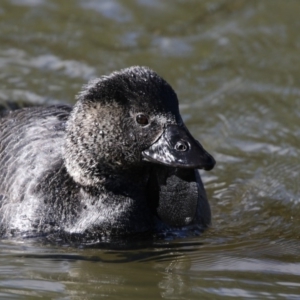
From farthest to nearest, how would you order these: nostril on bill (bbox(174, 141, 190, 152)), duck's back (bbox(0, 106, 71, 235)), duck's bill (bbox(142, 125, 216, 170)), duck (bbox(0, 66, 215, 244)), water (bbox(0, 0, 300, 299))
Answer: duck's back (bbox(0, 106, 71, 235)), duck (bbox(0, 66, 215, 244)), nostril on bill (bbox(174, 141, 190, 152)), duck's bill (bbox(142, 125, 216, 170)), water (bbox(0, 0, 300, 299))

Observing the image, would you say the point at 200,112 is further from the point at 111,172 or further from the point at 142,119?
the point at 142,119

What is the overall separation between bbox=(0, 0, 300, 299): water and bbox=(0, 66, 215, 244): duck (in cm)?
25

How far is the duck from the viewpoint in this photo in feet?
24.1

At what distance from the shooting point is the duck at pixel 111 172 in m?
7.36

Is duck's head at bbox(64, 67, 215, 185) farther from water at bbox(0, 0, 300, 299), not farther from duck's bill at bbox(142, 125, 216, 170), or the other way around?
water at bbox(0, 0, 300, 299)

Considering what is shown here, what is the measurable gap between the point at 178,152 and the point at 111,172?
2.42 feet

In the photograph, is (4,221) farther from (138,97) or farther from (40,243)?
(138,97)

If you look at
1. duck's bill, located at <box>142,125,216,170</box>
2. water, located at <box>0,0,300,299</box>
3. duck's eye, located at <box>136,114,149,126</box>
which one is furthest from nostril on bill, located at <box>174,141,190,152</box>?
water, located at <box>0,0,300,299</box>

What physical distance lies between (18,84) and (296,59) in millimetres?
3861

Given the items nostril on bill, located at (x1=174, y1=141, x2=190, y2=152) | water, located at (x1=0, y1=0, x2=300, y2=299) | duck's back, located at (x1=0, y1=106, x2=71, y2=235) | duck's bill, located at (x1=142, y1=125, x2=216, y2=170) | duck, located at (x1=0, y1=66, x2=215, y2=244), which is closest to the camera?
water, located at (x1=0, y1=0, x2=300, y2=299)

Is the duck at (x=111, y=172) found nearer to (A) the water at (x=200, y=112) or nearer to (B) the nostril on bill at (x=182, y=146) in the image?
(B) the nostril on bill at (x=182, y=146)

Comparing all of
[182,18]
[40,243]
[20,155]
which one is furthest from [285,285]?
[182,18]

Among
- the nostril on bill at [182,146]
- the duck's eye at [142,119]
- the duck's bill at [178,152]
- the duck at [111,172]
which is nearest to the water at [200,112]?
the duck at [111,172]

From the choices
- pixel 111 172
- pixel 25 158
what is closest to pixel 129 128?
pixel 111 172
